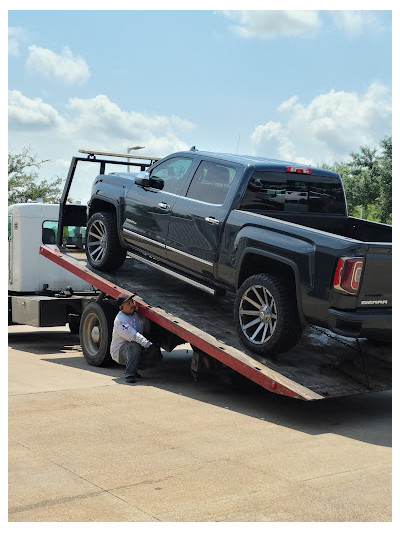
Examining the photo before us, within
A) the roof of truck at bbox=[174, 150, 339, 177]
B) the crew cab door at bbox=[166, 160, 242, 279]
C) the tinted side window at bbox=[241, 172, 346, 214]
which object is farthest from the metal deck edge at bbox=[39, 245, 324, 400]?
the roof of truck at bbox=[174, 150, 339, 177]

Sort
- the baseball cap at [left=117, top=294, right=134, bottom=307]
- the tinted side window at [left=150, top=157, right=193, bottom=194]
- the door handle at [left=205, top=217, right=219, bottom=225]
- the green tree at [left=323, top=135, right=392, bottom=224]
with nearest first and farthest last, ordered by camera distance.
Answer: the door handle at [left=205, top=217, right=219, bottom=225] < the tinted side window at [left=150, top=157, right=193, bottom=194] < the baseball cap at [left=117, top=294, right=134, bottom=307] < the green tree at [left=323, top=135, right=392, bottom=224]

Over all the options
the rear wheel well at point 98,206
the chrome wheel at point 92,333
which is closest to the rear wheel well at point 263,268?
the chrome wheel at point 92,333

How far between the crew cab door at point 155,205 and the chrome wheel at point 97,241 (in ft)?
1.61

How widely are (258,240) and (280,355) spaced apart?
51.2 inches

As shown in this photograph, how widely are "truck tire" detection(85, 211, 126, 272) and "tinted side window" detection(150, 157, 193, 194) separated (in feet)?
3.46

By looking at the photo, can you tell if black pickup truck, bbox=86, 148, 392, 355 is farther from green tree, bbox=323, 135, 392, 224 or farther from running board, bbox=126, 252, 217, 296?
green tree, bbox=323, 135, 392, 224

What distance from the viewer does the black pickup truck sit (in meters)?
7.22

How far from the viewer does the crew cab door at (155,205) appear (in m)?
9.27

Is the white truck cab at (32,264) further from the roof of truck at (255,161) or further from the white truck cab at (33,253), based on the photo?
the roof of truck at (255,161)

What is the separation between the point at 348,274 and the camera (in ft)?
23.2

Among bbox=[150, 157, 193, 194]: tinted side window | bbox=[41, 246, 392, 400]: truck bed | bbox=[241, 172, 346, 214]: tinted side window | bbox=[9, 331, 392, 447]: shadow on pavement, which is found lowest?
bbox=[9, 331, 392, 447]: shadow on pavement

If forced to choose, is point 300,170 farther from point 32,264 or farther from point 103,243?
point 32,264

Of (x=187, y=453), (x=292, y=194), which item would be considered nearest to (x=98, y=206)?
(x=292, y=194)

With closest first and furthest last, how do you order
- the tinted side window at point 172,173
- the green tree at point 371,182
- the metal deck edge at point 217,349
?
the metal deck edge at point 217,349, the tinted side window at point 172,173, the green tree at point 371,182
